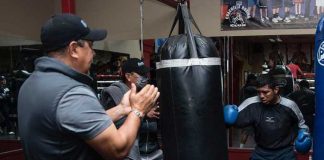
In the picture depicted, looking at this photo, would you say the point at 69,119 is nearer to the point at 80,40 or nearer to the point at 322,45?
the point at 80,40

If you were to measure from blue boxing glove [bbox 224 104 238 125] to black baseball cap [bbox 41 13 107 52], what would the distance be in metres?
2.84

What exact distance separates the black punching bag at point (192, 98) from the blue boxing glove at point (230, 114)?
128cm

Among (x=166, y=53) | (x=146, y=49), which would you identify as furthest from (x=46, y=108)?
(x=146, y=49)

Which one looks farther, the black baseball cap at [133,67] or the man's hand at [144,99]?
the black baseball cap at [133,67]

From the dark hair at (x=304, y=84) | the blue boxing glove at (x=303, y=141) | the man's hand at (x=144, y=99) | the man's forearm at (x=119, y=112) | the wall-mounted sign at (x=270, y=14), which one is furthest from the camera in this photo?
the dark hair at (x=304, y=84)

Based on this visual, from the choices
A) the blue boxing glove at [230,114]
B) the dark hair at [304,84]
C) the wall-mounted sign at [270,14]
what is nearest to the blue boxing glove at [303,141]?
the blue boxing glove at [230,114]

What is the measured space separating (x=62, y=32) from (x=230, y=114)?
2965mm

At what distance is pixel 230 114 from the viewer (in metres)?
4.69

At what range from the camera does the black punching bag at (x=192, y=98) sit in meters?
3.22

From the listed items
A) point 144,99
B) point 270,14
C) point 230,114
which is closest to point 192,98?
point 144,99

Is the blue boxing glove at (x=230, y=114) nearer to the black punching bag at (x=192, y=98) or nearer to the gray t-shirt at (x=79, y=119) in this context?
the black punching bag at (x=192, y=98)

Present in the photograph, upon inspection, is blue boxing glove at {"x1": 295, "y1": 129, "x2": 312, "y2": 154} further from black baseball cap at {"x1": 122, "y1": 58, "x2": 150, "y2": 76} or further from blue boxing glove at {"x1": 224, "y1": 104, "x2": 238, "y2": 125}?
black baseball cap at {"x1": 122, "y1": 58, "x2": 150, "y2": 76}

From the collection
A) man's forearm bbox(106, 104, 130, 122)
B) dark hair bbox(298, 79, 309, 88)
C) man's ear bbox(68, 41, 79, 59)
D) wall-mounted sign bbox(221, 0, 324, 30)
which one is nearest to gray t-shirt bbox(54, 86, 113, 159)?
man's ear bbox(68, 41, 79, 59)

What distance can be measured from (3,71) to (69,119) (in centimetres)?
713
